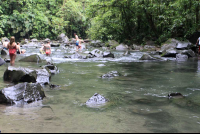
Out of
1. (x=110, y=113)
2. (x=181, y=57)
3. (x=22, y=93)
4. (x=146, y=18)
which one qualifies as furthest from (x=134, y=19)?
(x=110, y=113)

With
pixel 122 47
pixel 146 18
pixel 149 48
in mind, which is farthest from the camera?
pixel 122 47

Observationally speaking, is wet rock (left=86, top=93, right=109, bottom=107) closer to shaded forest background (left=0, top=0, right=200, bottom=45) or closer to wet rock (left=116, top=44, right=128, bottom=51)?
shaded forest background (left=0, top=0, right=200, bottom=45)

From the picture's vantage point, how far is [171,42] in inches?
753

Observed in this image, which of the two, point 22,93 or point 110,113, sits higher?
point 22,93

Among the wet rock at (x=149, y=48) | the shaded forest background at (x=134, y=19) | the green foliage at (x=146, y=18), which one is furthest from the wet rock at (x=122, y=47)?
the wet rock at (x=149, y=48)

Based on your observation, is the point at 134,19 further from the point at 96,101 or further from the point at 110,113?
the point at 110,113

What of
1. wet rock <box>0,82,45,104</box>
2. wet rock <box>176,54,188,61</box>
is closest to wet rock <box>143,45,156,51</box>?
wet rock <box>176,54,188,61</box>

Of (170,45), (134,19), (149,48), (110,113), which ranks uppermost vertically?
(134,19)

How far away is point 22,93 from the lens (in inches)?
170

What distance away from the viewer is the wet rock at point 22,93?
4177 millimetres

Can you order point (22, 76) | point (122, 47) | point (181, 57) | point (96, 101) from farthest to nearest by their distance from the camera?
point (122, 47)
point (181, 57)
point (22, 76)
point (96, 101)

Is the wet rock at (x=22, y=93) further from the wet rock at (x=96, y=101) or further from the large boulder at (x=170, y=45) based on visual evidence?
the large boulder at (x=170, y=45)

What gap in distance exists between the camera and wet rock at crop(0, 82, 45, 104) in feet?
13.7

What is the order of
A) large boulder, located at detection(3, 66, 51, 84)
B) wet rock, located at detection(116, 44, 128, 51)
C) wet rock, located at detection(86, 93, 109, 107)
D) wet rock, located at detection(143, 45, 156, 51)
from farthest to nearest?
wet rock, located at detection(116, 44, 128, 51), wet rock, located at detection(143, 45, 156, 51), large boulder, located at detection(3, 66, 51, 84), wet rock, located at detection(86, 93, 109, 107)
